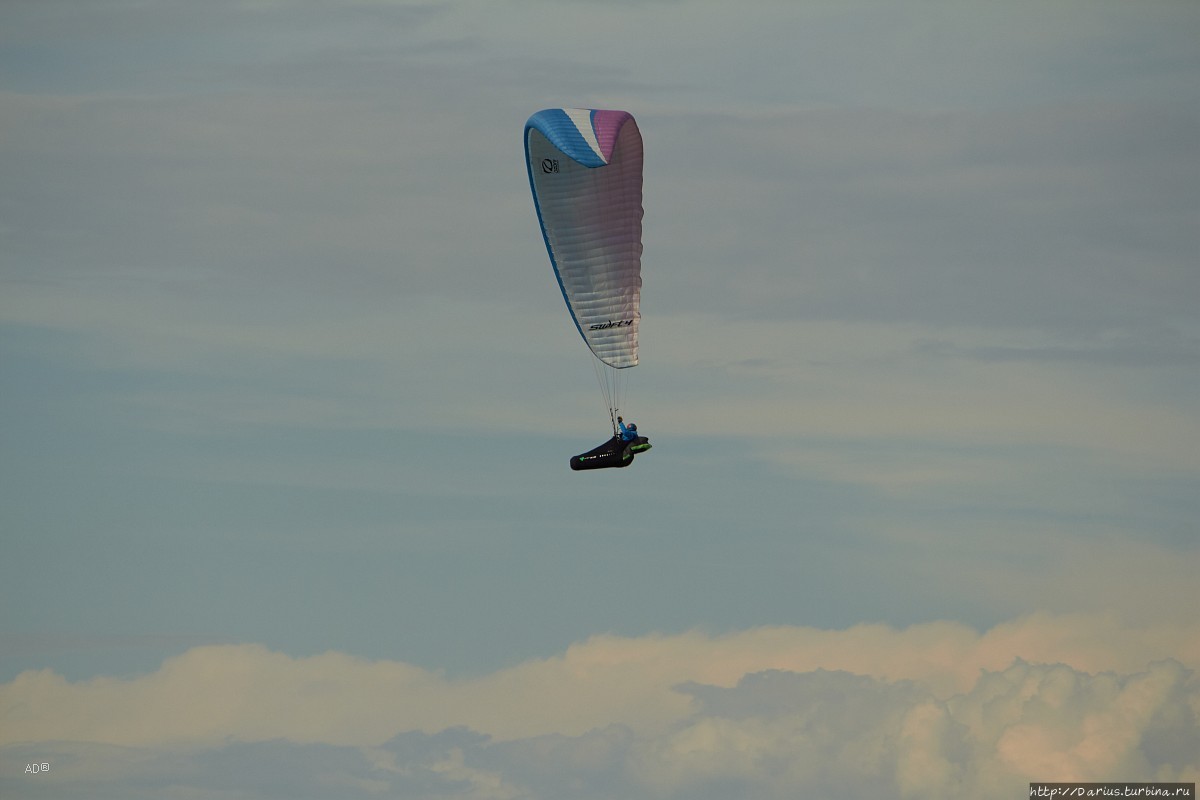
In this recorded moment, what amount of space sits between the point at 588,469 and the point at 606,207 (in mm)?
14205

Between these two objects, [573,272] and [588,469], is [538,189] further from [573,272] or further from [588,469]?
[588,469]

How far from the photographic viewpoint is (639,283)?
136125mm

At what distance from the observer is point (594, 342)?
13562 centimetres

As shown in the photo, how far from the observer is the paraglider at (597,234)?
443 ft

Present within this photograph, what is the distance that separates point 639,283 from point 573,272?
137 inches

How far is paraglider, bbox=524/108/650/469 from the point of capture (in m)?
135

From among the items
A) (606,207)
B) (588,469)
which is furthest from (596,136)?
(588,469)

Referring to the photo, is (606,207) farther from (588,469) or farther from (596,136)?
(588,469)

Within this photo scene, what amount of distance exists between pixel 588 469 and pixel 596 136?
16.7 m

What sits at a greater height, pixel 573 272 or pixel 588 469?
pixel 573 272

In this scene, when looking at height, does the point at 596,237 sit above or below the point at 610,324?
above

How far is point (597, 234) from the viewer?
135750mm

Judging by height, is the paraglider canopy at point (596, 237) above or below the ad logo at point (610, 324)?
above

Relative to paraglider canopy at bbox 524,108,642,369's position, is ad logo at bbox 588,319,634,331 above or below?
below
